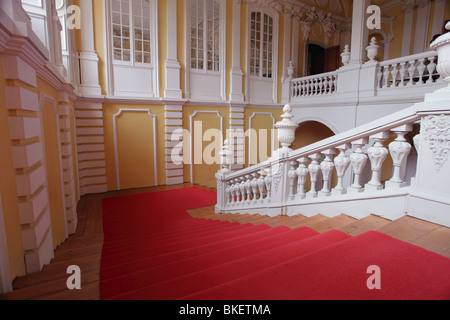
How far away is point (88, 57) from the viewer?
634cm

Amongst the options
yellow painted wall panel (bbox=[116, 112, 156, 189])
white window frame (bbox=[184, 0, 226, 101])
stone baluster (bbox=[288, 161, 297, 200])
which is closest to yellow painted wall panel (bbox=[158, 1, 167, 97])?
white window frame (bbox=[184, 0, 226, 101])

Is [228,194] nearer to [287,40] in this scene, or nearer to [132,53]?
[132,53]

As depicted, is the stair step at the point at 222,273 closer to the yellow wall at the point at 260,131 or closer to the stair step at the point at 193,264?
the stair step at the point at 193,264

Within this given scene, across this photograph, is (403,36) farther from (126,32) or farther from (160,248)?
(160,248)

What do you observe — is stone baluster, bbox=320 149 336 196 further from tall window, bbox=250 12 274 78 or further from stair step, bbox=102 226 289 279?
tall window, bbox=250 12 274 78

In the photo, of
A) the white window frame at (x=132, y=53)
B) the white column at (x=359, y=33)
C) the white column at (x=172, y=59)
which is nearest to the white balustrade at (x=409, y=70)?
the white column at (x=359, y=33)

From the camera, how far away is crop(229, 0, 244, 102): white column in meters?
8.12

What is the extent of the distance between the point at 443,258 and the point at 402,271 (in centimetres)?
32

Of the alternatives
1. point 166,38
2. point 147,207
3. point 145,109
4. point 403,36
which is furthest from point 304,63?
point 147,207

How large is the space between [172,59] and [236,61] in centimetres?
223

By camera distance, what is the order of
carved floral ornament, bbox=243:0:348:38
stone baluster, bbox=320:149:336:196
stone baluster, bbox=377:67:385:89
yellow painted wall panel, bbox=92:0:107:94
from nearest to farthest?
stone baluster, bbox=320:149:336:196 → stone baluster, bbox=377:67:385:89 → yellow painted wall panel, bbox=92:0:107:94 → carved floral ornament, bbox=243:0:348:38

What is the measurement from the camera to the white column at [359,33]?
6.55 m

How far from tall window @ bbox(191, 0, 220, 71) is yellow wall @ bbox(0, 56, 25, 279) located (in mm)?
6782

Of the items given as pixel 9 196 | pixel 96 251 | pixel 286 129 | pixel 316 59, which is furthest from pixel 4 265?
pixel 316 59
